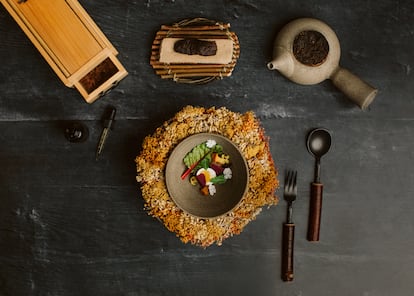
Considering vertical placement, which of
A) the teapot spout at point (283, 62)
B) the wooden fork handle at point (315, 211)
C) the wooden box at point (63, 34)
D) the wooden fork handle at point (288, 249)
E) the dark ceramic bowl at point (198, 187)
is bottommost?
the wooden fork handle at point (288, 249)

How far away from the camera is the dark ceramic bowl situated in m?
2.11

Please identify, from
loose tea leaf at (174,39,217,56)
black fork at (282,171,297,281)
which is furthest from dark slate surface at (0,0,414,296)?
loose tea leaf at (174,39,217,56)

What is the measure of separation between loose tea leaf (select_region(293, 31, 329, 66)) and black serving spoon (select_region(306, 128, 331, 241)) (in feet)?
1.12

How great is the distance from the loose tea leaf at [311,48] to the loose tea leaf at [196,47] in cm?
36

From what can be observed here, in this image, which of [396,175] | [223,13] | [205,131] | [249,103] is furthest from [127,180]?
[396,175]

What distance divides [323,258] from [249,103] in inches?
32.2

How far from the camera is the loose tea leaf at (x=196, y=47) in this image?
2.21 metres

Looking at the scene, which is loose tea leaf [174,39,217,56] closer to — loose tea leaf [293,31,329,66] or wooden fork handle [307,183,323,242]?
loose tea leaf [293,31,329,66]

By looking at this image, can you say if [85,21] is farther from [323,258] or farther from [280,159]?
[323,258]

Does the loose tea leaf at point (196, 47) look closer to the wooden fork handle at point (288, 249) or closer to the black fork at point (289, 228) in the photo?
the black fork at point (289, 228)

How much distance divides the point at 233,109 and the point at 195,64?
0.27m

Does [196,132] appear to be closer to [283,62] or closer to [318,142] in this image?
[283,62]

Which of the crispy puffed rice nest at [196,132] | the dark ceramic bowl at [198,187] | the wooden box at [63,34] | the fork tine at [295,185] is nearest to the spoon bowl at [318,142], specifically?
the fork tine at [295,185]

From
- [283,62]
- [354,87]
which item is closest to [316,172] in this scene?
[354,87]
